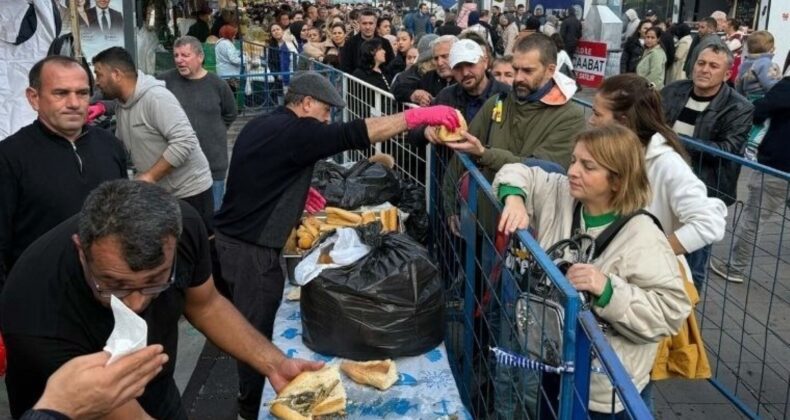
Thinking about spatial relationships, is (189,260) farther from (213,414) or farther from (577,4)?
(577,4)

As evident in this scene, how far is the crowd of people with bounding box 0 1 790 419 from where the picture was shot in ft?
7.28

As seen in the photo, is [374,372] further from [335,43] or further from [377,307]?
[335,43]

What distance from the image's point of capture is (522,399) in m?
2.67

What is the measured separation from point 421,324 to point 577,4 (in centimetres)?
2057

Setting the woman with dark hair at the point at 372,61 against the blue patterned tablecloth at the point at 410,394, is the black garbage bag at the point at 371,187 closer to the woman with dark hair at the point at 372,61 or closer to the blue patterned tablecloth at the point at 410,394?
the blue patterned tablecloth at the point at 410,394

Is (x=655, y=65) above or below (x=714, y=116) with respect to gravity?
below

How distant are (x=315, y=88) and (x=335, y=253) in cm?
99

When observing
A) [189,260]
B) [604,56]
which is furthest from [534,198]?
[604,56]

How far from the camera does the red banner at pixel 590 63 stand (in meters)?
15.1

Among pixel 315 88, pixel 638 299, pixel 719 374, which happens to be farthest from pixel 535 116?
pixel 719 374

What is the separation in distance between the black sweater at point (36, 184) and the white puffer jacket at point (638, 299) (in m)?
2.54

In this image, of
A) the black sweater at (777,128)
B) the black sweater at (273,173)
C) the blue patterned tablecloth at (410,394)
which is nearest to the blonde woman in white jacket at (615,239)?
the blue patterned tablecloth at (410,394)

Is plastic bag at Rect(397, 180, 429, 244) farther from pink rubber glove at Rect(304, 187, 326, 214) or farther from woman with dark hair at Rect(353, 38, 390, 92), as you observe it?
woman with dark hair at Rect(353, 38, 390, 92)

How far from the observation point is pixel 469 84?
4.74 metres
